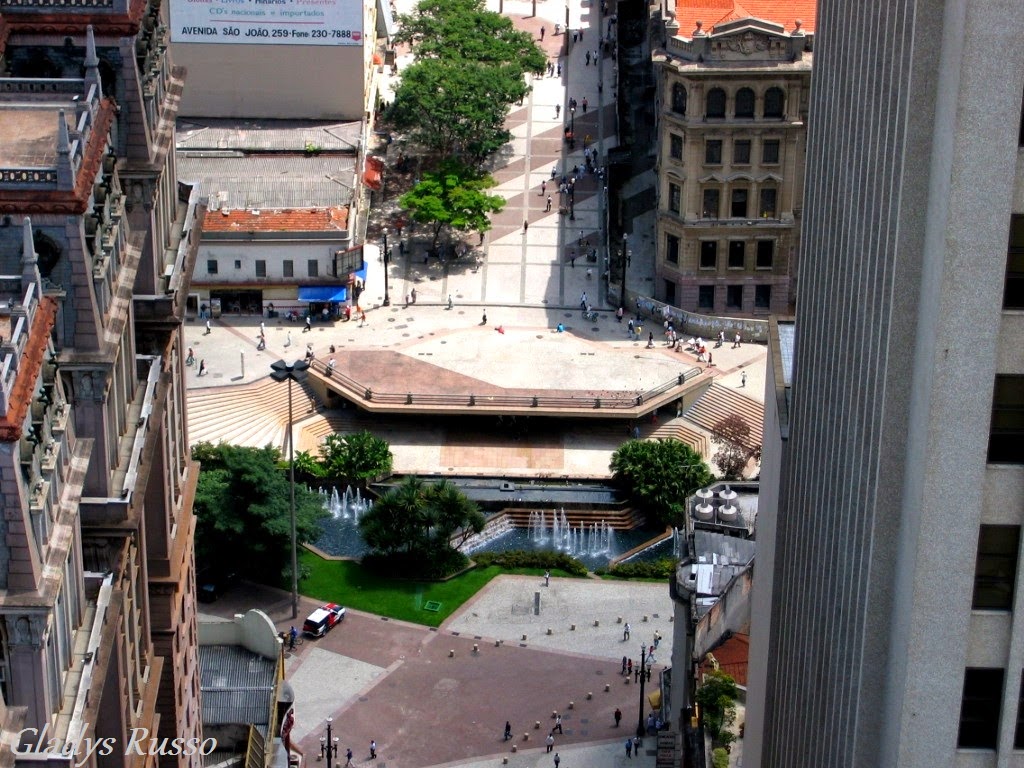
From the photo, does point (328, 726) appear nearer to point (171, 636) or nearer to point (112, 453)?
point (171, 636)

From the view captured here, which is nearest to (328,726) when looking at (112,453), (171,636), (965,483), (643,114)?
(171,636)

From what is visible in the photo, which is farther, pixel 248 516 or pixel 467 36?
pixel 467 36

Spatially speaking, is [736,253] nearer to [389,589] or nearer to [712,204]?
[712,204]

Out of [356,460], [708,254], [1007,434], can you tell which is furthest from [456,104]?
[1007,434]

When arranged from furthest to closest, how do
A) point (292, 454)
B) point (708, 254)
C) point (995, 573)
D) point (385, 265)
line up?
1. point (385, 265)
2. point (708, 254)
3. point (292, 454)
4. point (995, 573)

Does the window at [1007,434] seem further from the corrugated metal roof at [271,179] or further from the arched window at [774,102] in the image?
the corrugated metal roof at [271,179]

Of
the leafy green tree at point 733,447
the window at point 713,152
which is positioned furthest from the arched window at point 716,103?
the leafy green tree at point 733,447

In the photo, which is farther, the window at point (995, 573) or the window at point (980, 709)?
the window at point (980, 709)
